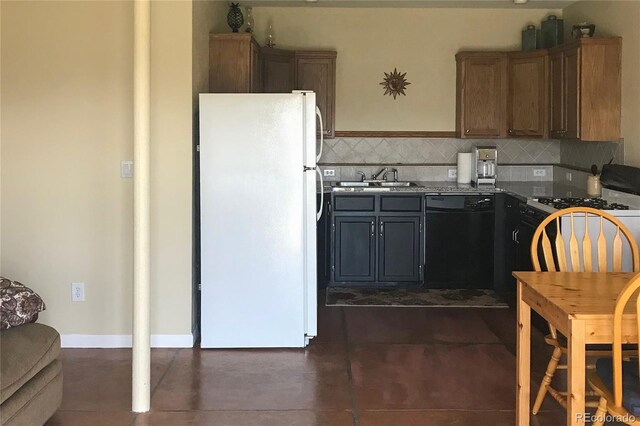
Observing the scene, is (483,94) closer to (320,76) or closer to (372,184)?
(372,184)

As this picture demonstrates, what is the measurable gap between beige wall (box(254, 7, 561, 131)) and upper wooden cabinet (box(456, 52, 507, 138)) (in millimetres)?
217

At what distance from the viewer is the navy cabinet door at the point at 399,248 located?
641 cm

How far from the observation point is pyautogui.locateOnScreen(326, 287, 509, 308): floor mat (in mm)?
6004

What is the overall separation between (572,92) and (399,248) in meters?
1.97

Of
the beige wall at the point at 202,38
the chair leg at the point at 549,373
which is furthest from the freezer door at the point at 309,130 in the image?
the chair leg at the point at 549,373

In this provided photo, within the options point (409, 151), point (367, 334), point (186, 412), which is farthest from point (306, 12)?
point (186, 412)

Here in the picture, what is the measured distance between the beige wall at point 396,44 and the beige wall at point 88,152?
2379 mm

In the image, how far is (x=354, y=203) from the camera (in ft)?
21.0

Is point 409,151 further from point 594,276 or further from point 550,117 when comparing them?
point 594,276

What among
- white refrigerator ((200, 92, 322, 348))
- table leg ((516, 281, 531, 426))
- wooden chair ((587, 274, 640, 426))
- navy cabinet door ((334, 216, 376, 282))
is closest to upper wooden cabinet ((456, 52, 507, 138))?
navy cabinet door ((334, 216, 376, 282))

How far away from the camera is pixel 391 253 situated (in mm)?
6453

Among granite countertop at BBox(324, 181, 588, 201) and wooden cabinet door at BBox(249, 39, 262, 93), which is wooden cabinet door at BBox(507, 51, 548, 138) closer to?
granite countertop at BBox(324, 181, 588, 201)

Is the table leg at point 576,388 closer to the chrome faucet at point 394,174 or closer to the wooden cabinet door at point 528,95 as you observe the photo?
the wooden cabinet door at point 528,95

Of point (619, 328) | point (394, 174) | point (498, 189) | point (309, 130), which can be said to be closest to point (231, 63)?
point (309, 130)
